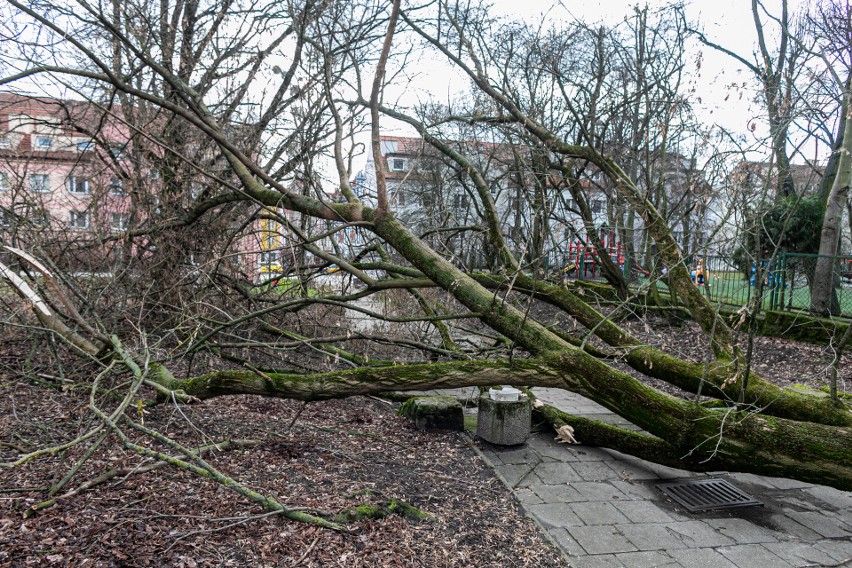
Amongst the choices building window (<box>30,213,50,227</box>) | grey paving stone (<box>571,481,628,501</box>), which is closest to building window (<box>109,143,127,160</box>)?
building window (<box>30,213,50,227</box>)

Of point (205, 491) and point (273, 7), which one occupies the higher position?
point (273, 7)

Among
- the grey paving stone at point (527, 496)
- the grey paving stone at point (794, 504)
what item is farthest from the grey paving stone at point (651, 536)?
the grey paving stone at point (794, 504)

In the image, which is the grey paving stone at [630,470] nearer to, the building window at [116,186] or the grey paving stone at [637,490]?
the grey paving stone at [637,490]

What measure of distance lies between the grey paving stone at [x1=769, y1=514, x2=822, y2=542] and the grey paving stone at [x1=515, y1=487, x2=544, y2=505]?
5.40 feet

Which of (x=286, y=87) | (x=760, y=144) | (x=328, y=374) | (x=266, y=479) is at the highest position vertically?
(x=286, y=87)

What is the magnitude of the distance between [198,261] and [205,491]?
3997 mm

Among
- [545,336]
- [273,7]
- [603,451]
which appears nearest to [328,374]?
[545,336]

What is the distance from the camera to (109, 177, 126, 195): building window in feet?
23.7

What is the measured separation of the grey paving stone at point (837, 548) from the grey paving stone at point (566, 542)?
1589 mm

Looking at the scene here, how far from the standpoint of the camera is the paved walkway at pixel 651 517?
3789mm

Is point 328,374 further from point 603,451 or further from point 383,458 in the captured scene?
point 603,451

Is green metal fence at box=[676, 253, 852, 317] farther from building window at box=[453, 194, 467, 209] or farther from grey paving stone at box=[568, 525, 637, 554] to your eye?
grey paving stone at box=[568, 525, 637, 554]

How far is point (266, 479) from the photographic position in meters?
4.35

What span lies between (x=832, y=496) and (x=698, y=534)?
1597mm
